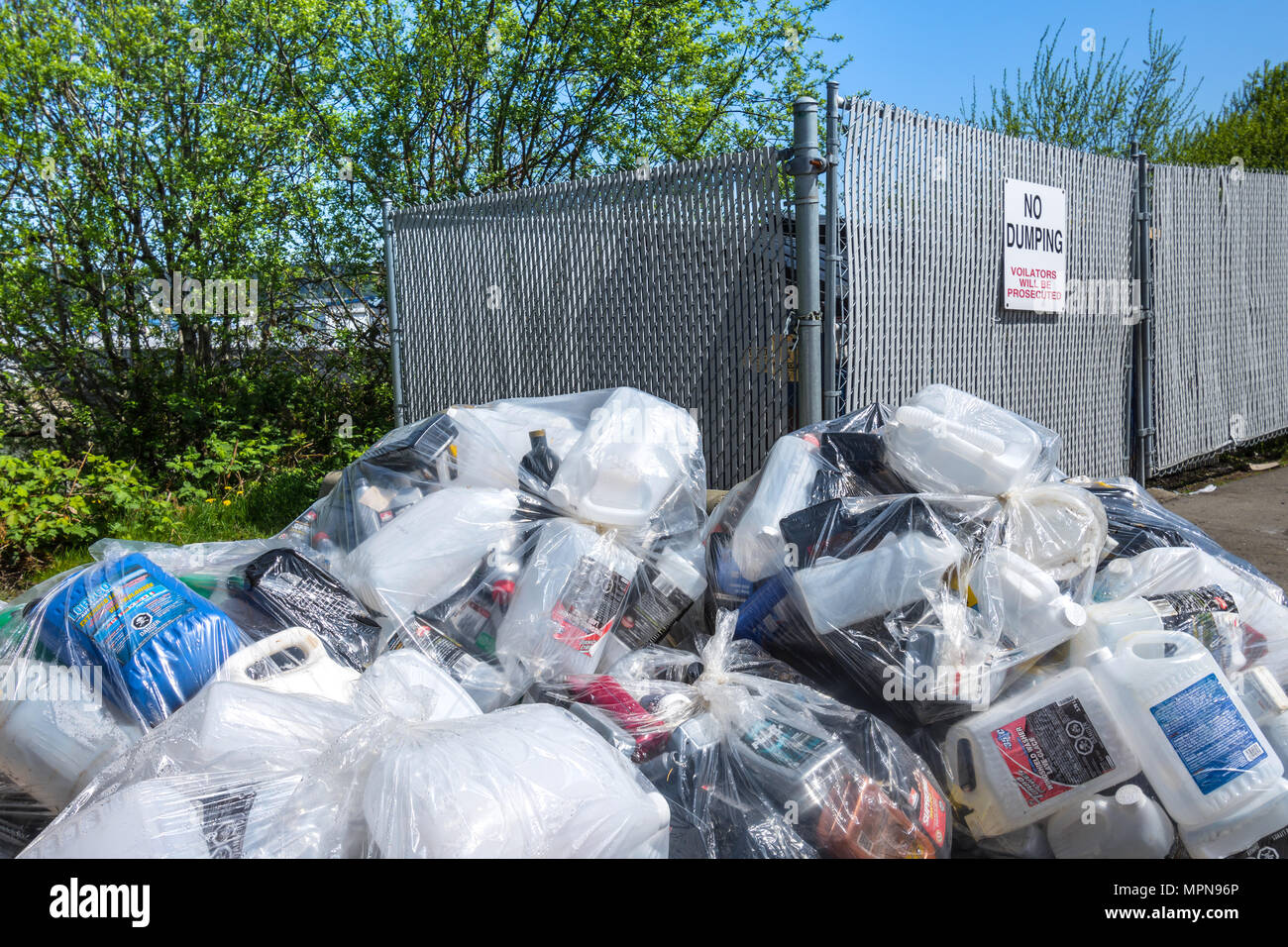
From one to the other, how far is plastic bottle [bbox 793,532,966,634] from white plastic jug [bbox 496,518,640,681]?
649 mm


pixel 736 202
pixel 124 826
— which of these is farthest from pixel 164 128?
pixel 124 826

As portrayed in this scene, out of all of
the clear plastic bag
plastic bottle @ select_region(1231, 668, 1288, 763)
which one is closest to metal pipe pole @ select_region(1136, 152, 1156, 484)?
plastic bottle @ select_region(1231, 668, 1288, 763)

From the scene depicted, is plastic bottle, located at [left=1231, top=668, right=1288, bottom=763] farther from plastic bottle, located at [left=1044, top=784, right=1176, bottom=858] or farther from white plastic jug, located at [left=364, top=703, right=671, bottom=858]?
white plastic jug, located at [left=364, top=703, right=671, bottom=858]

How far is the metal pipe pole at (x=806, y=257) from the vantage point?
3.77m

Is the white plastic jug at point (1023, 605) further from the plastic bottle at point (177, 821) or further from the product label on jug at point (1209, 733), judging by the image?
the plastic bottle at point (177, 821)

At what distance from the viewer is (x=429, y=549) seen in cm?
291

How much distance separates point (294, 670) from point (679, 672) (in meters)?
1.07

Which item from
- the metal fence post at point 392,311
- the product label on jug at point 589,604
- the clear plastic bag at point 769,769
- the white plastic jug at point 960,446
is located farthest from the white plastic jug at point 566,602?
the metal fence post at point 392,311

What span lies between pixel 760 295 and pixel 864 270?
0.50 m

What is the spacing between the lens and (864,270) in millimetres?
4141

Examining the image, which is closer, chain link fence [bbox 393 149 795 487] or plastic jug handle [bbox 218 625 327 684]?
plastic jug handle [bbox 218 625 327 684]

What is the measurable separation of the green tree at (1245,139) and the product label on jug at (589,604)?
13630 mm

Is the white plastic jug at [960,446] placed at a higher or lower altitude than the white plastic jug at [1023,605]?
higher

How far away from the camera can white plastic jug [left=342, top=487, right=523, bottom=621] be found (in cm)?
282
